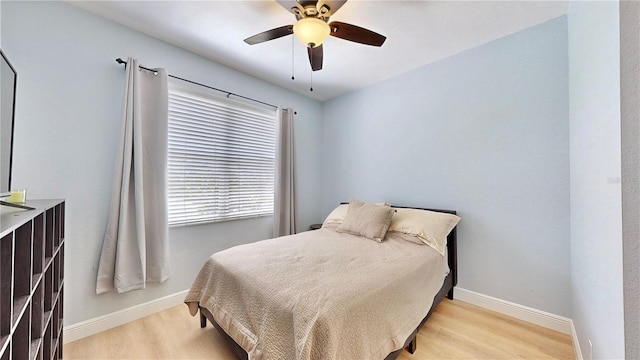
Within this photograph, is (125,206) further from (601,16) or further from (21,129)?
(601,16)

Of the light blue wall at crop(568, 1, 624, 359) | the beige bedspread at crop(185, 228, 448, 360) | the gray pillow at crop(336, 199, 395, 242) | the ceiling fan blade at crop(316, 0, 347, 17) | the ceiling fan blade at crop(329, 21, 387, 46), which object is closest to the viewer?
the light blue wall at crop(568, 1, 624, 359)

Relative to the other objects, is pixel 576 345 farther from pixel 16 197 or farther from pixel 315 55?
pixel 16 197

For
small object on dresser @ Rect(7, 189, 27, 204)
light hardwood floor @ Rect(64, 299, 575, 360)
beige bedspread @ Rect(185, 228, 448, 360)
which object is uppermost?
small object on dresser @ Rect(7, 189, 27, 204)

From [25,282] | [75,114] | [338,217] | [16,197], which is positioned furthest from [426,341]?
[75,114]

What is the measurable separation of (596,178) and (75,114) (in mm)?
3387

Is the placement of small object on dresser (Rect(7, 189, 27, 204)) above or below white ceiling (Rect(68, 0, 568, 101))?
below

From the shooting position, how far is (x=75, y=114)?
6.15 ft

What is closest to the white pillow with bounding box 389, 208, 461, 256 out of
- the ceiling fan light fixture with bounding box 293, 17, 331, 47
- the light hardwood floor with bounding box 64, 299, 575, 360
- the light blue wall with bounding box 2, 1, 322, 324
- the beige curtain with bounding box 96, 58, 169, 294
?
the light hardwood floor with bounding box 64, 299, 575, 360

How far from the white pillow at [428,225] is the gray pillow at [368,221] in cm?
13

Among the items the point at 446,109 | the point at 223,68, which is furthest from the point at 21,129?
the point at 446,109

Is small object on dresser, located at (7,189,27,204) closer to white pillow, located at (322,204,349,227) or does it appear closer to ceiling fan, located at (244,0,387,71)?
ceiling fan, located at (244,0,387,71)

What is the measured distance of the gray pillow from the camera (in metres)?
2.41

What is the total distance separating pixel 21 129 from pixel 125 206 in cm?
80

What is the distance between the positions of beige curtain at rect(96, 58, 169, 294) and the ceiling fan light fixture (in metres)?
1.48
